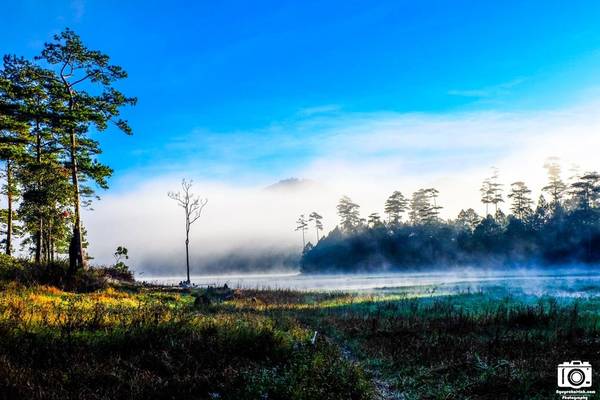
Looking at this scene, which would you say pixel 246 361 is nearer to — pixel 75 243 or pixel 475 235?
pixel 75 243

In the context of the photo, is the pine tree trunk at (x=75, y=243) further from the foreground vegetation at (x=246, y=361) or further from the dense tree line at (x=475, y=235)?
the dense tree line at (x=475, y=235)

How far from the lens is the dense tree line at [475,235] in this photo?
74.2 meters

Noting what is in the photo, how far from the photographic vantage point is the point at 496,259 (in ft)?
269

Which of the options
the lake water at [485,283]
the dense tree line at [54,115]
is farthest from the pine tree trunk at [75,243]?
the lake water at [485,283]

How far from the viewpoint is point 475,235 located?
3418 inches

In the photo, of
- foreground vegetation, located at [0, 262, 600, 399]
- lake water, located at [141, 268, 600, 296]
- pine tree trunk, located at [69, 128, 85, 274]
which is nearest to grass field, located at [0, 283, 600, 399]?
foreground vegetation, located at [0, 262, 600, 399]

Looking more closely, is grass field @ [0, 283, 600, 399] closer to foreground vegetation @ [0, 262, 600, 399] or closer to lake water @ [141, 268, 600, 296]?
foreground vegetation @ [0, 262, 600, 399]

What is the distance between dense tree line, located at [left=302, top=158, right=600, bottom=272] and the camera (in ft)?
244

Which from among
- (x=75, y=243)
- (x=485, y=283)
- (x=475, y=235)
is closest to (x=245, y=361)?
(x=75, y=243)

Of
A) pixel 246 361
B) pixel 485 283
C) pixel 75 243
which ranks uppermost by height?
pixel 75 243

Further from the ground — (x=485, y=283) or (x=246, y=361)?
(x=246, y=361)

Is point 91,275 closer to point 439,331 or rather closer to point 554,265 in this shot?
point 439,331

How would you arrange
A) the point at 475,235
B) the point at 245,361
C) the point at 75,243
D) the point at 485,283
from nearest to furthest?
the point at 245,361 < the point at 75,243 < the point at 485,283 < the point at 475,235

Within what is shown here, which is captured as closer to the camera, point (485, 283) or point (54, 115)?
point (54, 115)
